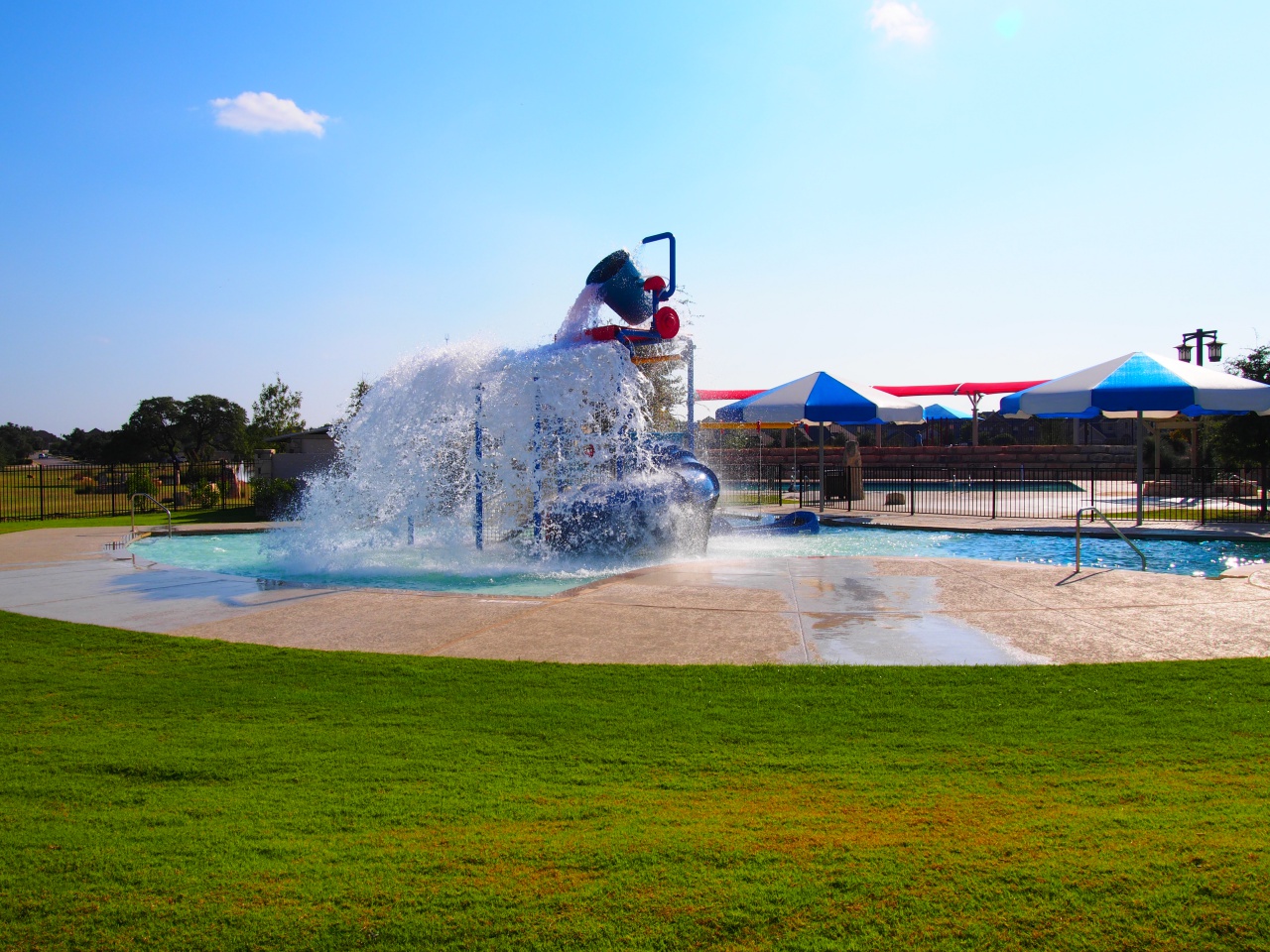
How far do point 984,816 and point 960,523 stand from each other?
1586 centimetres

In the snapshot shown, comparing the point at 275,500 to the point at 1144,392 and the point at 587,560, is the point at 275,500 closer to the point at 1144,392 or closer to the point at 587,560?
the point at 587,560

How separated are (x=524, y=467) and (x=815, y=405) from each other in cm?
970

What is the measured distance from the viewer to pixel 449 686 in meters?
5.76

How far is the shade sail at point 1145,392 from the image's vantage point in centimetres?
1780

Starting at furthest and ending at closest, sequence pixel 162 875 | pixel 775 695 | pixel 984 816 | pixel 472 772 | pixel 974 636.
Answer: pixel 974 636
pixel 775 695
pixel 472 772
pixel 984 816
pixel 162 875

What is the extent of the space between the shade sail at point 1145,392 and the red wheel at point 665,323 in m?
9.66

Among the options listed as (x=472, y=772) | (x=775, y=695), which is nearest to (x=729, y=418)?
(x=775, y=695)

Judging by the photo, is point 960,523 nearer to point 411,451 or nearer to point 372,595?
point 411,451

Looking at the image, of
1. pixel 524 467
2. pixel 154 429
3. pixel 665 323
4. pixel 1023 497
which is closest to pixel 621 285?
pixel 665 323

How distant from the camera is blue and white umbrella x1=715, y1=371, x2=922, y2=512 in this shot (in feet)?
68.6

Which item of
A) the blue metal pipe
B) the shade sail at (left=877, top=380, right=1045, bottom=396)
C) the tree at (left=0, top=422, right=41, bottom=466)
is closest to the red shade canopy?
the shade sail at (left=877, top=380, right=1045, bottom=396)

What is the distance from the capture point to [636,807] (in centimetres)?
383

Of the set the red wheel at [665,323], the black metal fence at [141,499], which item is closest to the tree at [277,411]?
the black metal fence at [141,499]

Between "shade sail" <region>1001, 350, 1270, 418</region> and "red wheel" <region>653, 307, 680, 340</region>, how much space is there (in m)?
9.66
